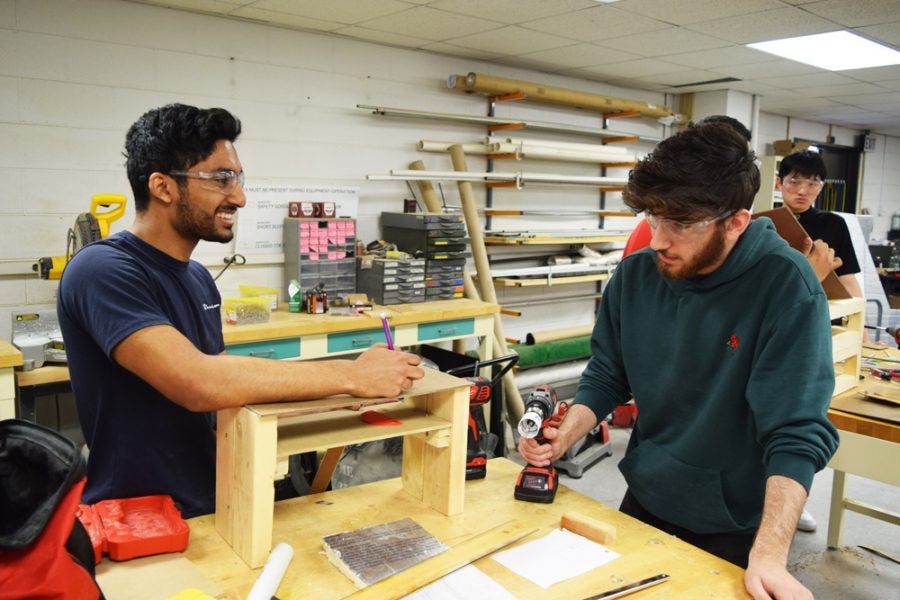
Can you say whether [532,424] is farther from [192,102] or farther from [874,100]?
[874,100]

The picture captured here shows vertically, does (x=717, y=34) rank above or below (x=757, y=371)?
above

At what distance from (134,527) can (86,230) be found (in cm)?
198

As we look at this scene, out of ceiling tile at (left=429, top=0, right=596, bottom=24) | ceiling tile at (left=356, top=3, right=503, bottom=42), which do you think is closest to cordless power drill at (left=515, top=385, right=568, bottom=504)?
ceiling tile at (left=429, top=0, right=596, bottom=24)

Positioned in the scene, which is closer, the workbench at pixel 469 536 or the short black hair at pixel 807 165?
the workbench at pixel 469 536

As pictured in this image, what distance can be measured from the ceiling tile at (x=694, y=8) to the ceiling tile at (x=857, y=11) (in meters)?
0.23

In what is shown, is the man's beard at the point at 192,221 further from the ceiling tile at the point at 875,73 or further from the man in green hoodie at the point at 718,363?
the ceiling tile at the point at 875,73

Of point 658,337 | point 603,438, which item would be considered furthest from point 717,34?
point 658,337

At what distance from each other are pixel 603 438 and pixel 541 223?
5.90ft

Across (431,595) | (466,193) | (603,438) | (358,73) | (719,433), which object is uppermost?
(358,73)

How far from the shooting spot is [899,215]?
9.16 meters

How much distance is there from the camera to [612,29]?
4.02 meters

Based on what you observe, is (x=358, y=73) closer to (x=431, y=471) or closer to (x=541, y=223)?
(x=541, y=223)

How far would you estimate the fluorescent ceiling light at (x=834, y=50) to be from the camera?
4.31 m

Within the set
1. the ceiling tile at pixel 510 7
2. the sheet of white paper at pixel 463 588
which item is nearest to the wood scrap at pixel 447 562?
the sheet of white paper at pixel 463 588
